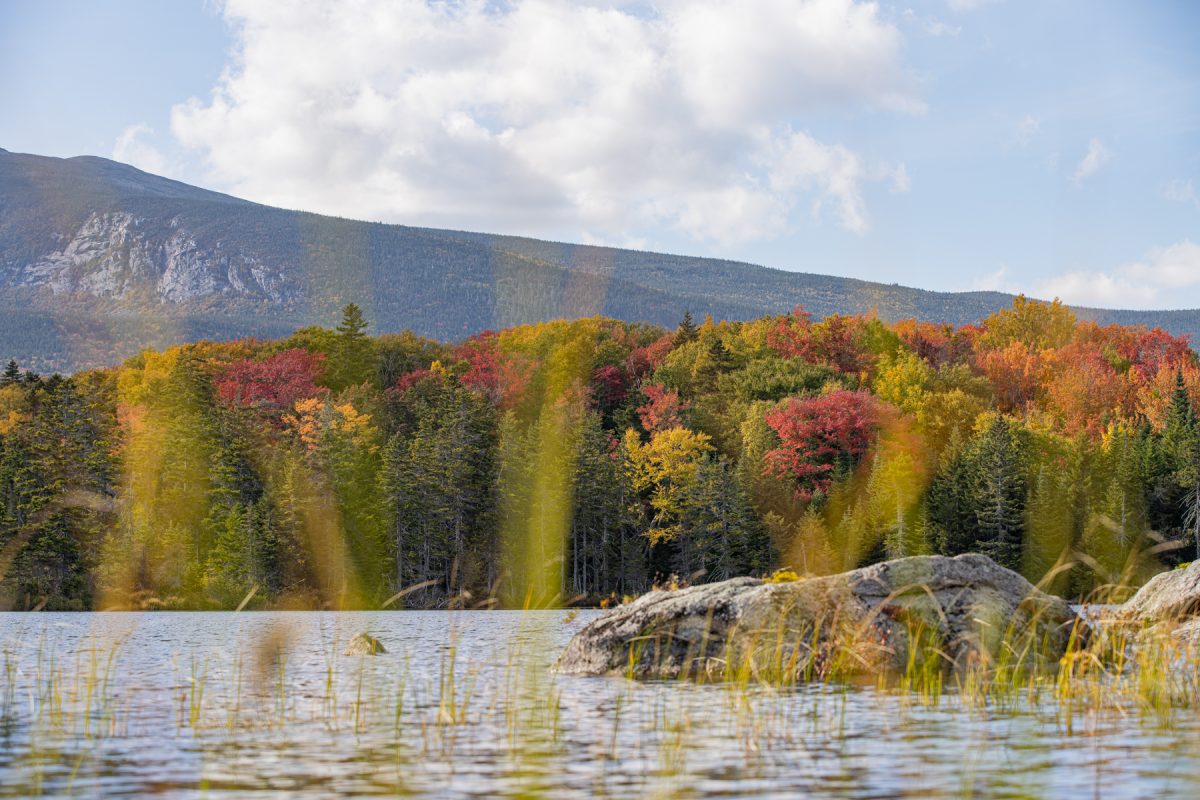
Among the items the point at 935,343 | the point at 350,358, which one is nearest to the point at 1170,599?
the point at 935,343

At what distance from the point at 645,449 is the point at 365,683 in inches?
2415

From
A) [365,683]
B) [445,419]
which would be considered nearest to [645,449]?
[445,419]

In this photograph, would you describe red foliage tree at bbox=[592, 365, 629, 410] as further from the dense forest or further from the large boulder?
the large boulder

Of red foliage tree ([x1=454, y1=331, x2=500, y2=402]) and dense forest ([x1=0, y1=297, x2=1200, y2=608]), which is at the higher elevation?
red foliage tree ([x1=454, y1=331, x2=500, y2=402])

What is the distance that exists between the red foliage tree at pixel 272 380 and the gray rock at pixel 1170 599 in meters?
66.4

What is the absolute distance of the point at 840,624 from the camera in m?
16.8

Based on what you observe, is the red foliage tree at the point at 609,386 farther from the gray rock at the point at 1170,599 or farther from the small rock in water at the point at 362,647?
the small rock in water at the point at 362,647

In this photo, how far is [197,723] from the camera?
1202 centimetres

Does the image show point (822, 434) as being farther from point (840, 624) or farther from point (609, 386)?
point (840, 624)

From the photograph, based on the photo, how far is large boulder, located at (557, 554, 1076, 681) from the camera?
1642 cm

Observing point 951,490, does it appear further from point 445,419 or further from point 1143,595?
point 1143,595

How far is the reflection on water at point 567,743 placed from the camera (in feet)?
29.2

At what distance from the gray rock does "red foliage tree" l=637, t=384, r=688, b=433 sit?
190ft

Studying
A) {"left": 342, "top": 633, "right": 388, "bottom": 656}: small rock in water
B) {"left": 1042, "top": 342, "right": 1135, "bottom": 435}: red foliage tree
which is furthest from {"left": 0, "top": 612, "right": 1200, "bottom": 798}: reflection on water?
{"left": 1042, "top": 342, "right": 1135, "bottom": 435}: red foliage tree
